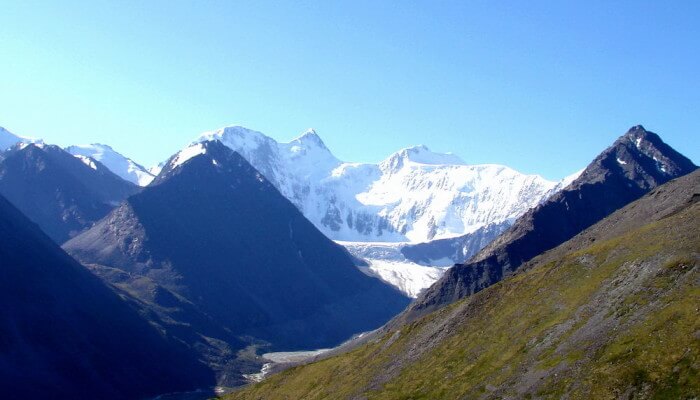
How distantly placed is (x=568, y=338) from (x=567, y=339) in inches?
11.1

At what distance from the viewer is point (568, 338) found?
8875 cm

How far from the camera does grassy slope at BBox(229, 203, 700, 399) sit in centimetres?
7200

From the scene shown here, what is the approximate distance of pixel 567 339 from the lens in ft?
291

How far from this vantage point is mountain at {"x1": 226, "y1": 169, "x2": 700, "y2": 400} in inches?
2837

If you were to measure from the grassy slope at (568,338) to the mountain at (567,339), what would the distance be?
20 centimetres

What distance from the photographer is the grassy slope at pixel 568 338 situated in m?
72.0

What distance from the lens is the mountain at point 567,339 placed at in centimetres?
7206

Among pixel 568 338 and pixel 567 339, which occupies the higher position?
pixel 568 338

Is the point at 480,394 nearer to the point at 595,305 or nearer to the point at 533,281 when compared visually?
the point at 595,305

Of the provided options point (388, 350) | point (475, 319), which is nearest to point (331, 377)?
point (388, 350)

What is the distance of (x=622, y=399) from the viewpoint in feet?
223

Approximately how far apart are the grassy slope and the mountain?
20 cm

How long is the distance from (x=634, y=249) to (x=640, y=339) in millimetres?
32653

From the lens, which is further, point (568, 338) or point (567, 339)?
point (568, 338)
